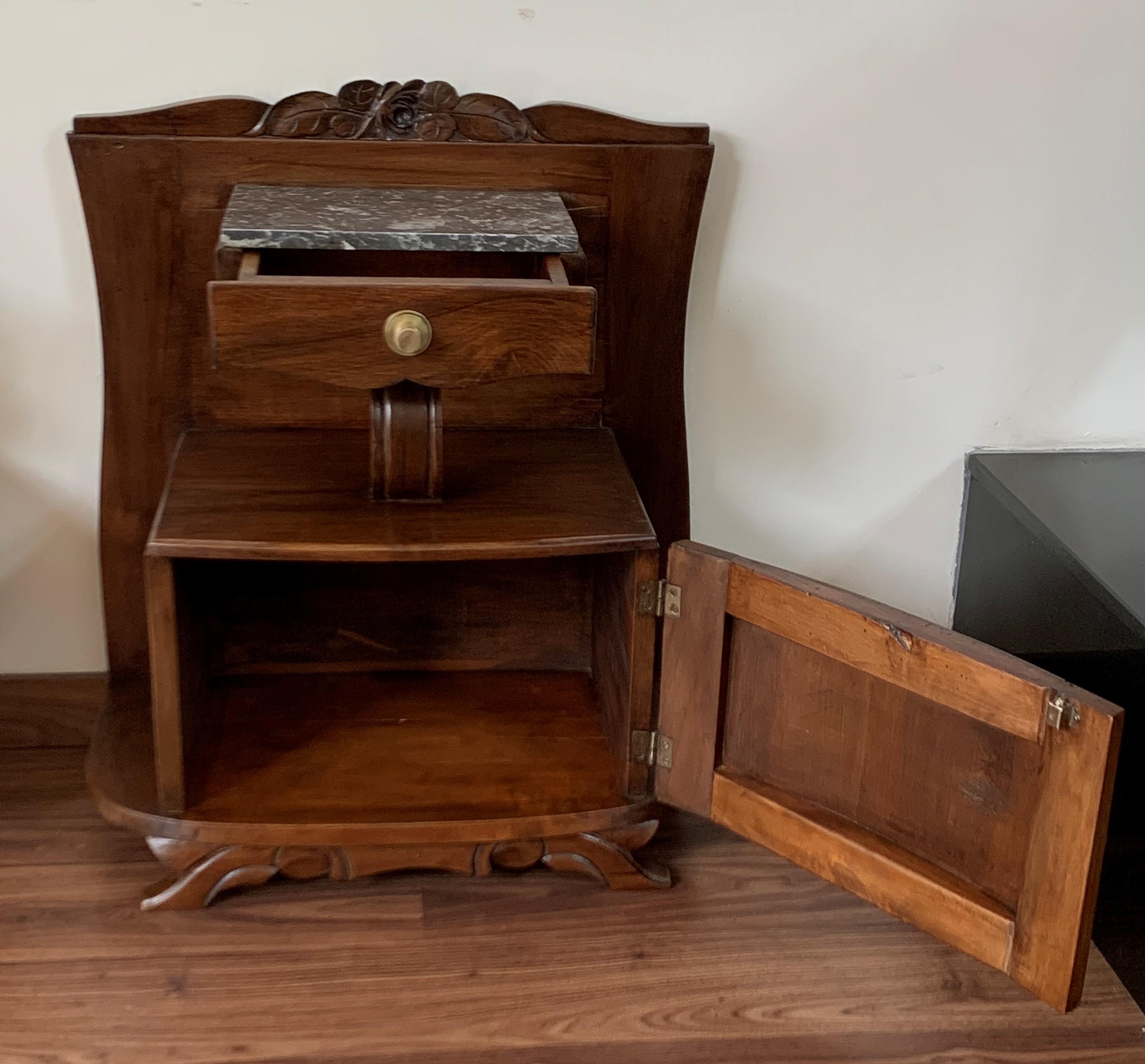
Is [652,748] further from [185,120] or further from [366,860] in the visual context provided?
[185,120]

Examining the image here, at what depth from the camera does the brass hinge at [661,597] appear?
1.27 m

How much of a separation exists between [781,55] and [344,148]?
453 millimetres

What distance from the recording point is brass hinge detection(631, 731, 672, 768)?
4.38ft

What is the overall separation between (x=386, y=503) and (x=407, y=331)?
20cm

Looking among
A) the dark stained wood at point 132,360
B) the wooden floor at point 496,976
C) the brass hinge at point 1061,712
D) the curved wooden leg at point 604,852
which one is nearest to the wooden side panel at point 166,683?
the wooden floor at point 496,976

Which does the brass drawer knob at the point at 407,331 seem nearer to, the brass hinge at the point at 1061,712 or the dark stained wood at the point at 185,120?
the dark stained wood at the point at 185,120

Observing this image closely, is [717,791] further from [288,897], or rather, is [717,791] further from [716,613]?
[288,897]

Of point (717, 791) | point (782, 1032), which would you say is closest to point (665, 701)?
point (717, 791)

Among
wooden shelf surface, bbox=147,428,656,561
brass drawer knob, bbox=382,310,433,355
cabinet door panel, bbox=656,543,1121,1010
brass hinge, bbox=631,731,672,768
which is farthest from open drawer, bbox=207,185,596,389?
brass hinge, bbox=631,731,672,768

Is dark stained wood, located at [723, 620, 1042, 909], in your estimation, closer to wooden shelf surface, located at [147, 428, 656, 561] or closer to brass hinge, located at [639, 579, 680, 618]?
brass hinge, located at [639, 579, 680, 618]

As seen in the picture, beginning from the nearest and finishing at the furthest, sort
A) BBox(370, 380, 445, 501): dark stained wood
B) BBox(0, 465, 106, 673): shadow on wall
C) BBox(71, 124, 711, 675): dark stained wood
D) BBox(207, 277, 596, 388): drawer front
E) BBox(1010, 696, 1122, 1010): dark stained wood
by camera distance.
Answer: BBox(1010, 696, 1122, 1010): dark stained wood < BBox(207, 277, 596, 388): drawer front < BBox(370, 380, 445, 501): dark stained wood < BBox(71, 124, 711, 675): dark stained wood < BBox(0, 465, 106, 673): shadow on wall

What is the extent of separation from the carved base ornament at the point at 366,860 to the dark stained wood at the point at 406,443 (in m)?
0.35

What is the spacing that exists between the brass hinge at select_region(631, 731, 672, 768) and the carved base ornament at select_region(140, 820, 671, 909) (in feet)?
0.24

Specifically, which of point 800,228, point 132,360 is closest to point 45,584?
point 132,360
